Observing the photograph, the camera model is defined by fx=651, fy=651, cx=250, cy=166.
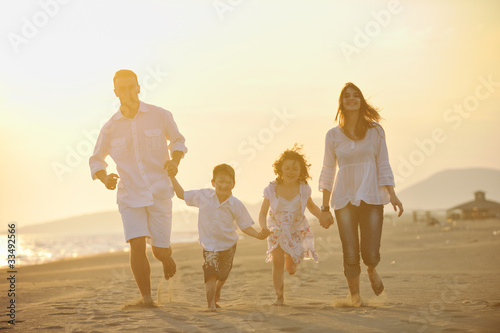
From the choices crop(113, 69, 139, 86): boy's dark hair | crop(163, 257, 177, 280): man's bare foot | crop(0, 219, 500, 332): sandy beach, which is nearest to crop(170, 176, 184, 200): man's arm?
crop(163, 257, 177, 280): man's bare foot

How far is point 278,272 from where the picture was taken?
278 inches

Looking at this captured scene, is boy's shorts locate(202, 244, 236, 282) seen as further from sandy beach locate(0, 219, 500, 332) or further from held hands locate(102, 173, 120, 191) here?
held hands locate(102, 173, 120, 191)

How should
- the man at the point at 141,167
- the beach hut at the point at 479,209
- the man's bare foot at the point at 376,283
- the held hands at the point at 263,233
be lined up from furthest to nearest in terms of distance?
the beach hut at the point at 479,209, the man at the point at 141,167, the held hands at the point at 263,233, the man's bare foot at the point at 376,283

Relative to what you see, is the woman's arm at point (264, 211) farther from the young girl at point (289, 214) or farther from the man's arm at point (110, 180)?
the man's arm at point (110, 180)

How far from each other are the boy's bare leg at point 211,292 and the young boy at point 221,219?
0.25 feet

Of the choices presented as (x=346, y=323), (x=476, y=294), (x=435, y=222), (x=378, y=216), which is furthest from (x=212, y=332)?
(x=435, y=222)

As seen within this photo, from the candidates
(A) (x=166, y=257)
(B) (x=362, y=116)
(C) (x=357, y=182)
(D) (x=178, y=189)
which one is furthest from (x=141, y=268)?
(B) (x=362, y=116)

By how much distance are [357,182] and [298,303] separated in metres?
1.53

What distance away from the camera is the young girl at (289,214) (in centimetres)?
713

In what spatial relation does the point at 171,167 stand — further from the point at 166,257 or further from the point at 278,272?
the point at 278,272

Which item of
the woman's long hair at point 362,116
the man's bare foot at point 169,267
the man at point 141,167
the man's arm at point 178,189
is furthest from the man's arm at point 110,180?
the woman's long hair at point 362,116

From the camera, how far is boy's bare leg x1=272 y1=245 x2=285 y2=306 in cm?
689

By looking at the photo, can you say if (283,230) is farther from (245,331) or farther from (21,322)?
(21,322)

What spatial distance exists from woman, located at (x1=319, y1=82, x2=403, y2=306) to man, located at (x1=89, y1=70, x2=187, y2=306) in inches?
64.0
